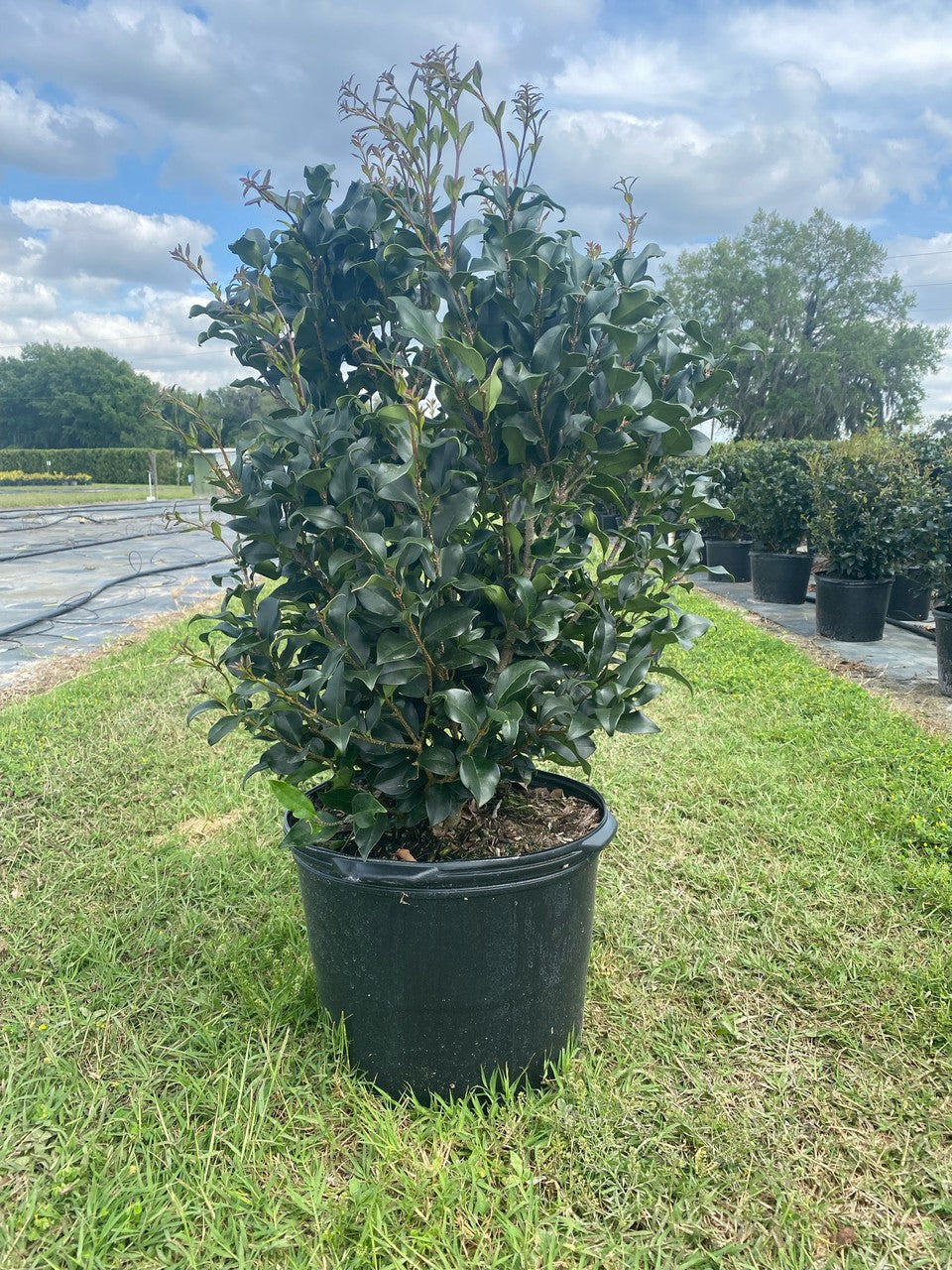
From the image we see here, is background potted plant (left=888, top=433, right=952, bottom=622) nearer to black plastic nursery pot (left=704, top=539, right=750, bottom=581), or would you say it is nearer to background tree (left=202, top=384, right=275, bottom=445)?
black plastic nursery pot (left=704, top=539, right=750, bottom=581)

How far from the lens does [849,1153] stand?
1696 mm

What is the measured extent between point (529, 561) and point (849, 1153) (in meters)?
1.33

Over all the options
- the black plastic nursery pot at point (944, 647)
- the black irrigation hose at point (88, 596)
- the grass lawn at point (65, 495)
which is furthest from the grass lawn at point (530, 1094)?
the grass lawn at point (65, 495)

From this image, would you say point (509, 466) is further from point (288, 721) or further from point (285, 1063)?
point (285, 1063)

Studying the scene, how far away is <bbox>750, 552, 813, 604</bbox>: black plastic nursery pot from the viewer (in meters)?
8.84

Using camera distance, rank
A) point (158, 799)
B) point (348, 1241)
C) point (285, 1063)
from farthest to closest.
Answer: point (158, 799)
point (285, 1063)
point (348, 1241)

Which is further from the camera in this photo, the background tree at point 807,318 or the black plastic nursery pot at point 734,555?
the background tree at point 807,318

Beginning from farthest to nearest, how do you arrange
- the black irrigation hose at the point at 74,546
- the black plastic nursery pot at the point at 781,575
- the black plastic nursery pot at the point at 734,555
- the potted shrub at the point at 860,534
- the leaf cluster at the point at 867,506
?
the black irrigation hose at the point at 74,546 < the black plastic nursery pot at the point at 734,555 < the black plastic nursery pot at the point at 781,575 < the potted shrub at the point at 860,534 < the leaf cluster at the point at 867,506

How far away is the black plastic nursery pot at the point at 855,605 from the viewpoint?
672cm

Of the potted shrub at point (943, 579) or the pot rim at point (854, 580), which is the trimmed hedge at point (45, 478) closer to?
the pot rim at point (854, 580)

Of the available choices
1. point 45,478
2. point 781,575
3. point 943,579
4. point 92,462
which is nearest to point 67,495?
point 45,478

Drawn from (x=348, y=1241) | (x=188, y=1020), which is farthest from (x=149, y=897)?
(x=348, y=1241)

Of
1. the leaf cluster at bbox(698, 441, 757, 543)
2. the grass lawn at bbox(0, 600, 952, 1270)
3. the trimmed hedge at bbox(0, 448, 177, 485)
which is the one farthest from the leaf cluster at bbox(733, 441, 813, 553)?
the trimmed hedge at bbox(0, 448, 177, 485)

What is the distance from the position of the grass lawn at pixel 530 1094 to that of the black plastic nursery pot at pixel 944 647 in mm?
2103
